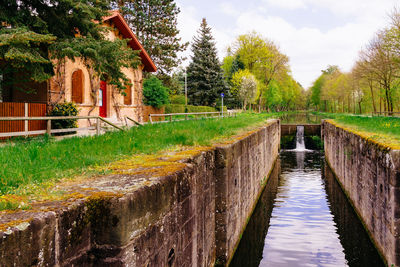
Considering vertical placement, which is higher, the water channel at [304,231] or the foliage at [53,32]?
the foliage at [53,32]

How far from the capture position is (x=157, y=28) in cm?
3703

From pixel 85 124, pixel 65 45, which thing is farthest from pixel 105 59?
pixel 85 124

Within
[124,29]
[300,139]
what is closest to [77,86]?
[124,29]

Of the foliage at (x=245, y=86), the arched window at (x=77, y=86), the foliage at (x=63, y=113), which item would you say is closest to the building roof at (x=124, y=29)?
the arched window at (x=77, y=86)

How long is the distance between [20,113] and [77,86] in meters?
4.56

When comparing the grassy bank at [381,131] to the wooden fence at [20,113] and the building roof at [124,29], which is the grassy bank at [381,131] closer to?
the wooden fence at [20,113]

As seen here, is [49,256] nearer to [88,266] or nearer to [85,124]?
[88,266]

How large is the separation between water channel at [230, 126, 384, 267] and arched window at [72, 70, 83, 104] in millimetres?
9893

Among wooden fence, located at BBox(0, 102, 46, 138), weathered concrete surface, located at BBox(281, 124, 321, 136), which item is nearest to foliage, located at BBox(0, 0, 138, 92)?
wooden fence, located at BBox(0, 102, 46, 138)

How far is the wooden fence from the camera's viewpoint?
11.5 meters

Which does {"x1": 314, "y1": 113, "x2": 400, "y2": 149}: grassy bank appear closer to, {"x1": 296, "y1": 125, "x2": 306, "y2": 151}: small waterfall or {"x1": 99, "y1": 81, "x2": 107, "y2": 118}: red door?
{"x1": 99, "y1": 81, "x2": 107, "y2": 118}: red door

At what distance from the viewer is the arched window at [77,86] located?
638 inches

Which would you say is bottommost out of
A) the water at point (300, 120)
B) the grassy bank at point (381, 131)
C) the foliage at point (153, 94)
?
the grassy bank at point (381, 131)

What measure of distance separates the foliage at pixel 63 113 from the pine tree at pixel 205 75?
2860cm
